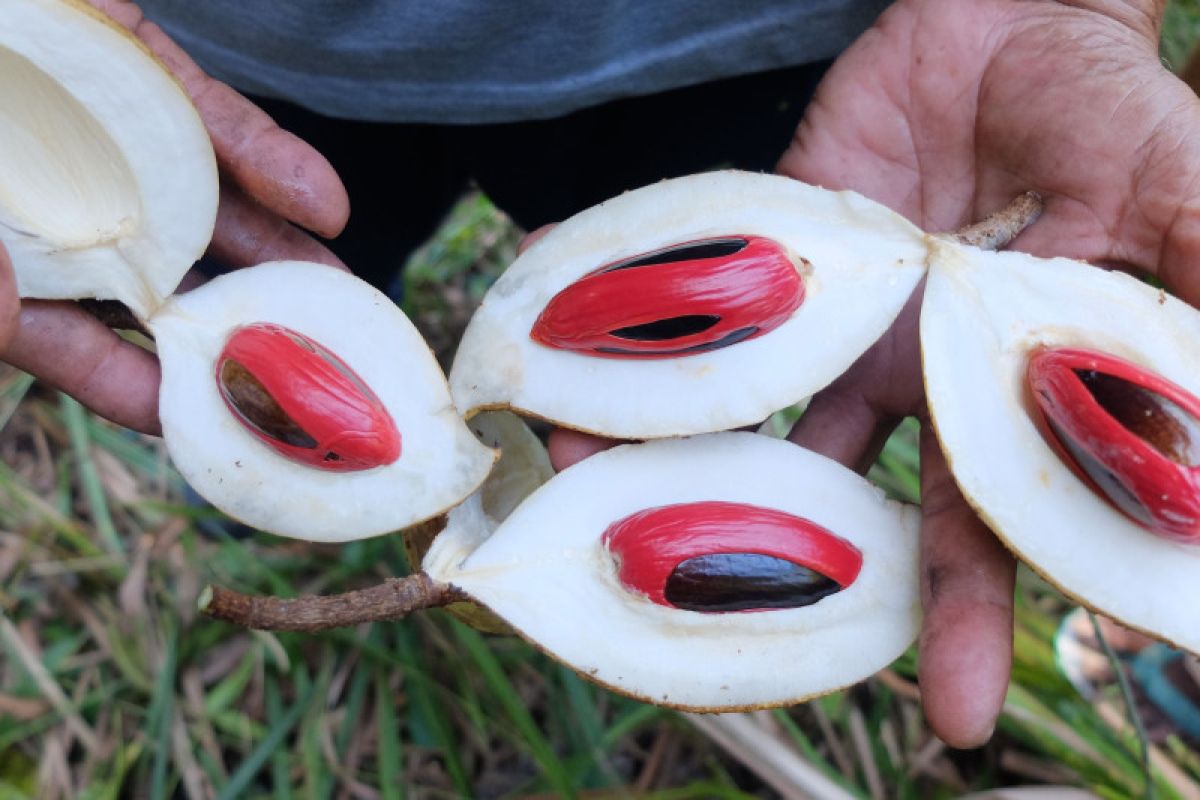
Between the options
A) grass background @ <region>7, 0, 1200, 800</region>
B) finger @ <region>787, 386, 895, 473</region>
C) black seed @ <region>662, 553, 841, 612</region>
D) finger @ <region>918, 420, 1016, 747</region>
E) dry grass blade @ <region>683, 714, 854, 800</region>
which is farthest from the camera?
grass background @ <region>7, 0, 1200, 800</region>

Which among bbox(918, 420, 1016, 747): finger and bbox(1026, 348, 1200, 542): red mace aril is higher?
bbox(1026, 348, 1200, 542): red mace aril

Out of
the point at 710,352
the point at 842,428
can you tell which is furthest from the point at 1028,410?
the point at 710,352

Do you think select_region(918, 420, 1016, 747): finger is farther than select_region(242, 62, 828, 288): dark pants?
No

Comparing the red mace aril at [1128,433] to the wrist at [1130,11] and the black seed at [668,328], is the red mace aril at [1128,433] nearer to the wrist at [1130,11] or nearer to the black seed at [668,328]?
the black seed at [668,328]

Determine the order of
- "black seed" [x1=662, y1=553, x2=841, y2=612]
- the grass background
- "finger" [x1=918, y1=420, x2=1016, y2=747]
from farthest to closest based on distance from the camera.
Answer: the grass background
"black seed" [x1=662, y1=553, x2=841, y2=612]
"finger" [x1=918, y1=420, x2=1016, y2=747]

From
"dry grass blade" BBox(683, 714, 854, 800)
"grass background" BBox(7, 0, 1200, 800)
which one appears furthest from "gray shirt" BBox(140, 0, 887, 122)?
"dry grass blade" BBox(683, 714, 854, 800)

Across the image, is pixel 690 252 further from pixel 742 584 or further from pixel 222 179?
pixel 222 179

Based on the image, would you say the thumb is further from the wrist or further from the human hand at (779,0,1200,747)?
the wrist

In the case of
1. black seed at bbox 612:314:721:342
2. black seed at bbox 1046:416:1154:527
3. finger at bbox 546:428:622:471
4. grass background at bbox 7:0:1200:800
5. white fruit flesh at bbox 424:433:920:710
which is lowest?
grass background at bbox 7:0:1200:800
